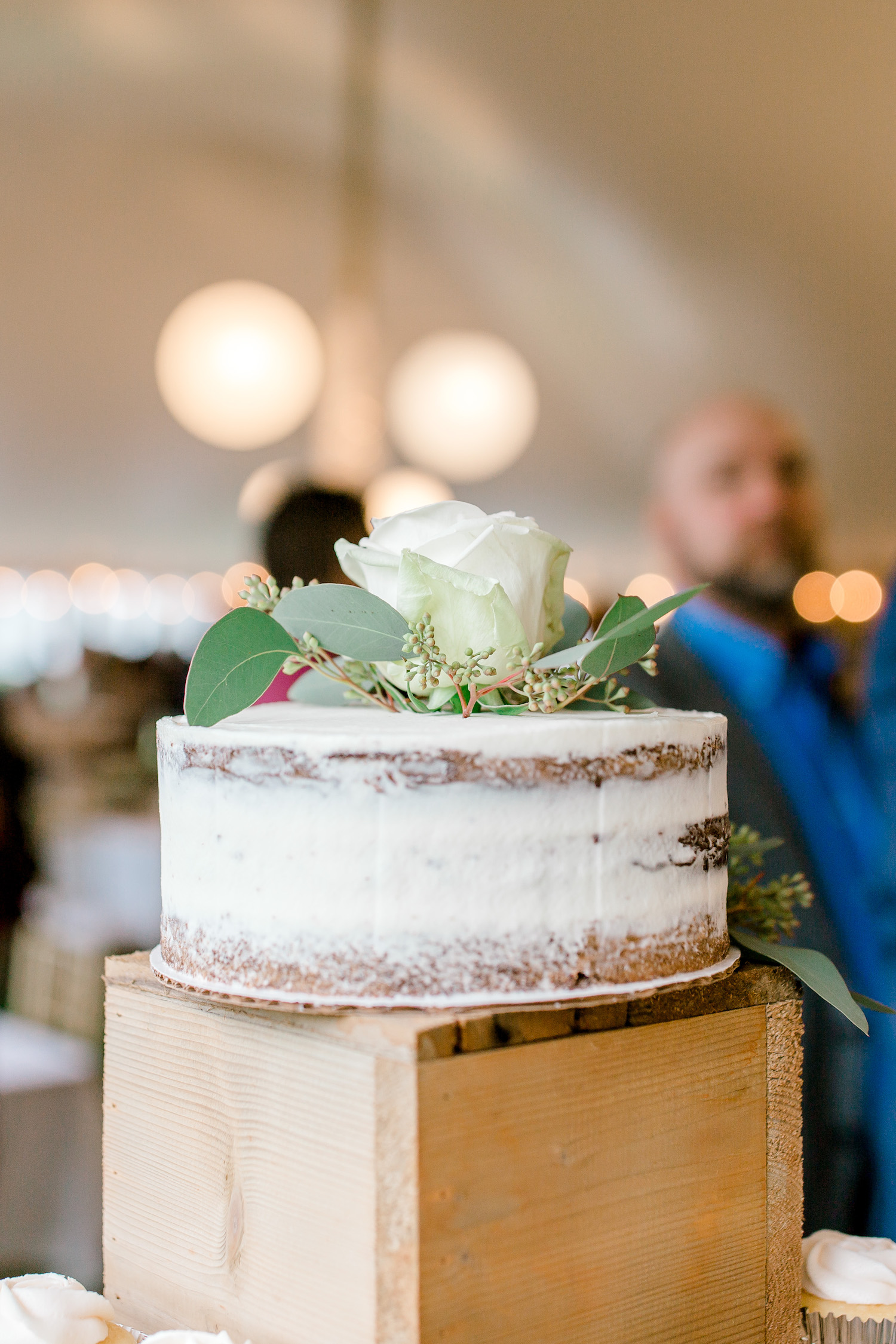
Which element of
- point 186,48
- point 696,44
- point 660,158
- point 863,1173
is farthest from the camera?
point 660,158

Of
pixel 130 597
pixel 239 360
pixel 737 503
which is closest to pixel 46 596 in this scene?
pixel 130 597

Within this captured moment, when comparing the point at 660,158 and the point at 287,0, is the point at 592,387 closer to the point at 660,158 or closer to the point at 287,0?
the point at 660,158

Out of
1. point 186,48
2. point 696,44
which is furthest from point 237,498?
point 696,44

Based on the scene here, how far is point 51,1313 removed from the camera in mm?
643

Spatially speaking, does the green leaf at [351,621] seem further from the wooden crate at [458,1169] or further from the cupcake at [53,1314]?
the cupcake at [53,1314]

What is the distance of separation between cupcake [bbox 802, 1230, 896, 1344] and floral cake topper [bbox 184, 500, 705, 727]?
1.49ft

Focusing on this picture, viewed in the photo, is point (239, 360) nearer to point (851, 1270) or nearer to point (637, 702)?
point (637, 702)

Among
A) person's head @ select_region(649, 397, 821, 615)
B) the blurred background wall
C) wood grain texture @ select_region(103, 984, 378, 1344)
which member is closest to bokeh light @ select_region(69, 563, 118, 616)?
the blurred background wall

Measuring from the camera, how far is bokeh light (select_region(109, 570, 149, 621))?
30.1ft

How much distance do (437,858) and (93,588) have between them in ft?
29.8

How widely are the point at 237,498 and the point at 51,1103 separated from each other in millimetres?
5473

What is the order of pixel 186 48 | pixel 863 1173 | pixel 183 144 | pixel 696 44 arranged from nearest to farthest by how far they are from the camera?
1. pixel 863 1173
2. pixel 696 44
3. pixel 186 48
4. pixel 183 144

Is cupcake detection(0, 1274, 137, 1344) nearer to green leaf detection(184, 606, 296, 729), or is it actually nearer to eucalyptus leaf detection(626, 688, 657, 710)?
green leaf detection(184, 606, 296, 729)

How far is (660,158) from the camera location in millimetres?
3828
